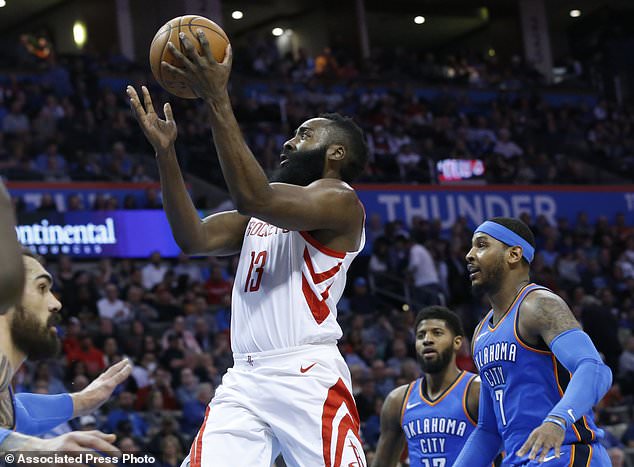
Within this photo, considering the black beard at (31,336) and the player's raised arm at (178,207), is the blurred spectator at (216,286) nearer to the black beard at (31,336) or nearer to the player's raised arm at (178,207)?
the player's raised arm at (178,207)

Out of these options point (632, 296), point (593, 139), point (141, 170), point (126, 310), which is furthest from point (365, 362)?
point (593, 139)

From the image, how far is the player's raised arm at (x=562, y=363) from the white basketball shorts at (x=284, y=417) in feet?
2.68

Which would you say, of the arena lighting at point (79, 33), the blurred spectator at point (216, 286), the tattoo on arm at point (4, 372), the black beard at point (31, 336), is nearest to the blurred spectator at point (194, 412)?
the blurred spectator at point (216, 286)

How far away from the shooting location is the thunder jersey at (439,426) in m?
6.57

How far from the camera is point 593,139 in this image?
2405 cm

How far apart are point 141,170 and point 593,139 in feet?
39.0

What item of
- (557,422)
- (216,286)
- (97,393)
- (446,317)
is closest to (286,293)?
(97,393)

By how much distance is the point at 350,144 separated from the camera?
5238 millimetres

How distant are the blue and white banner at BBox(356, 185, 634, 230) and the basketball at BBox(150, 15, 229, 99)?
13379 millimetres

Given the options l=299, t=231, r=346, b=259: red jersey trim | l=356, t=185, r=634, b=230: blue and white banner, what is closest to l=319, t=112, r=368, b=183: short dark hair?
l=299, t=231, r=346, b=259: red jersey trim

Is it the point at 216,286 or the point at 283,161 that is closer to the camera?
the point at 283,161

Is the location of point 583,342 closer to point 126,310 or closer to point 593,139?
point 126,310

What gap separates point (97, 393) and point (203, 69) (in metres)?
1.49

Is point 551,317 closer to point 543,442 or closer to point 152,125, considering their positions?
point 543,442
